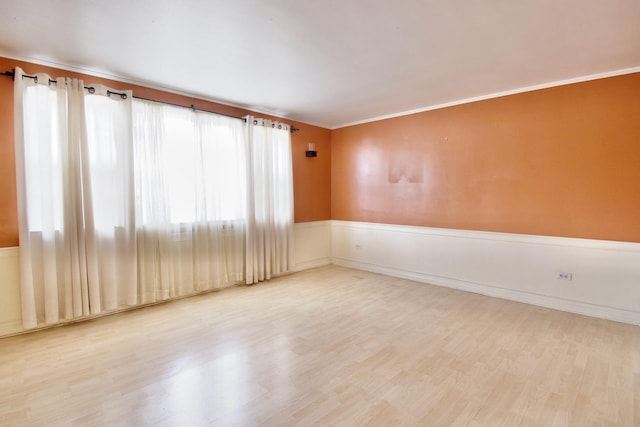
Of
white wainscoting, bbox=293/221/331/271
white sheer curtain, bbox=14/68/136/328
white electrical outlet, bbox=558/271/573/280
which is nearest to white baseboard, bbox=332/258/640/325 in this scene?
white electrical outlet, bbox=558/271/573/280

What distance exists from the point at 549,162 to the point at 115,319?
5.15 metres

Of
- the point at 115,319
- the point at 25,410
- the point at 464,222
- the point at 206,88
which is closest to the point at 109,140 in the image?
the point at 206,88

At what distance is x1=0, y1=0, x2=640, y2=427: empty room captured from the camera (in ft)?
6.59

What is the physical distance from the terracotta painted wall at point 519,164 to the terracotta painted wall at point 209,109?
0.83 m

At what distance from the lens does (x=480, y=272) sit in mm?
3973

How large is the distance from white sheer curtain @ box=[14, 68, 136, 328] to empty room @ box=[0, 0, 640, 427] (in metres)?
0.02

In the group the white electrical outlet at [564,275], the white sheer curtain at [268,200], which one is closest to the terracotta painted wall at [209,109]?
the white sheer curtain at [268,200]

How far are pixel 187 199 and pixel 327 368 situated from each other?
8.73 feet


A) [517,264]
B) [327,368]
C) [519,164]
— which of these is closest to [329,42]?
[327,368]

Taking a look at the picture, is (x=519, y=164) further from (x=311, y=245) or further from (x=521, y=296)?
(x=311, y=245)

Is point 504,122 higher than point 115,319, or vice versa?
point 504,122

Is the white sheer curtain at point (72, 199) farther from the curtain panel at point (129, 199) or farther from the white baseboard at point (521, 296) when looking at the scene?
the white baseboard at point (521, 296)

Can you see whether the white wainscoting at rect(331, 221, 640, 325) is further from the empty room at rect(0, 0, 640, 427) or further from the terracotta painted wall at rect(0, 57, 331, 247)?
the terracotta painted wall at rect(0, 57, 331, 247)

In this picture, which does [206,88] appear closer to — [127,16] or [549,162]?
[127,16]
